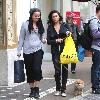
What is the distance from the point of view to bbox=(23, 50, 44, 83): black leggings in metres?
9.03

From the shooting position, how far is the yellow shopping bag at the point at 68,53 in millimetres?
8969

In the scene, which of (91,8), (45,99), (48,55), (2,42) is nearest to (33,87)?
(45,99)

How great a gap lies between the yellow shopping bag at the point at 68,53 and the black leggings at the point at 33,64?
17.8 inches

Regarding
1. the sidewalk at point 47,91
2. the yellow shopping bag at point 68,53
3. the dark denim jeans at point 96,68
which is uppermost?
the yellow shopping bag at point 68,53

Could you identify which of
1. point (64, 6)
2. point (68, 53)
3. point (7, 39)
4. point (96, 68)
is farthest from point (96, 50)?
point (64, 6)

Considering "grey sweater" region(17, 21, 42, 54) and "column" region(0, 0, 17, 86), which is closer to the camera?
"grey sweater" region(17, 21, 42, 54)

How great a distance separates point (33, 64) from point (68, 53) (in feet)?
2.39

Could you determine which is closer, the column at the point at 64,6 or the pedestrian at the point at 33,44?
the pedestrian at the point at 33,44

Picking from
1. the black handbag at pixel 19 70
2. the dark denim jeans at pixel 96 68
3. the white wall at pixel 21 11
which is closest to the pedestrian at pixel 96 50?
the dark denim jeans at pixel 96 68

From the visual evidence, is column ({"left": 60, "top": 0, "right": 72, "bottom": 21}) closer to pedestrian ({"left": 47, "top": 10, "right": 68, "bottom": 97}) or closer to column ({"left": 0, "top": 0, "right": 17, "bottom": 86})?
column ({"left": 0, "top": 0, "right": 17, "bottom": 86})

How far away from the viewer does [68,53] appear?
898 cm

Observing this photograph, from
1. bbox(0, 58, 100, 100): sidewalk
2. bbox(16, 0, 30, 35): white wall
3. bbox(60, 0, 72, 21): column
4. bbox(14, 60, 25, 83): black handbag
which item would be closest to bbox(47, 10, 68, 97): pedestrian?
bbox(0, 58, 100, 100): sidewalk

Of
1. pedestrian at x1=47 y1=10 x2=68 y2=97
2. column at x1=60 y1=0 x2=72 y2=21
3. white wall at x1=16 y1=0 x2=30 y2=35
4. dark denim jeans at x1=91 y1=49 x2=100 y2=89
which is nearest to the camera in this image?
pedestrian at x1=47 y1=10 x2=68 y2=97

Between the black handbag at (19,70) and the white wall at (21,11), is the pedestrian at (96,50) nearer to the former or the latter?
the black handbag at (19,70)
